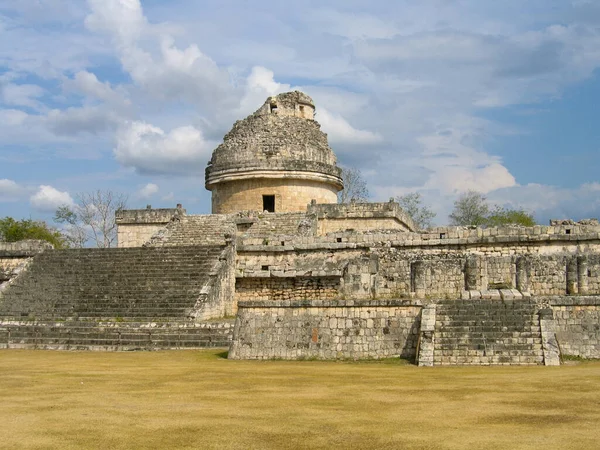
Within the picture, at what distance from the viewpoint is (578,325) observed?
13508mm

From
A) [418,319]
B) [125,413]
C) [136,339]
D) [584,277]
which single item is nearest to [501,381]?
[418,319]

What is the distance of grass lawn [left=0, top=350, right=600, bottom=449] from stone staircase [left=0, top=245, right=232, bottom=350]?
4.14 m

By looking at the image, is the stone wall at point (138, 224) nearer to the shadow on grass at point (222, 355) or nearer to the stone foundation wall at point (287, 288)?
the stone foundation wall at point (287, 288)

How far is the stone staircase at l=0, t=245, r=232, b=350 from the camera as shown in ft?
55.6

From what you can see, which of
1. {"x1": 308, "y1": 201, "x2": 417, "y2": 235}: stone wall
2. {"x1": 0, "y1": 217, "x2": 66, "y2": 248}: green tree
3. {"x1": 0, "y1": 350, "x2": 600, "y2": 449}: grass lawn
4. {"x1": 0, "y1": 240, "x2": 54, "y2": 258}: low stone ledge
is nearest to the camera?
{"x1": 0, "y1": 350, "x2": 600, "y2": 449}: grass lawn

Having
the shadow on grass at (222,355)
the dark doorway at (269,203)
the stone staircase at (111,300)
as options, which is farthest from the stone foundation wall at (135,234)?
the shadow on grass at (222,355)

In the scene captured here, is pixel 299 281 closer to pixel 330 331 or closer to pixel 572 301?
pixel 330 331

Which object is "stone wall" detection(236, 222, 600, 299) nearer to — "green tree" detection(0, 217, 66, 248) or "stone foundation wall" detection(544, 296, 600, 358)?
"stone foundation wall" detection(544, 296, 600, 358)

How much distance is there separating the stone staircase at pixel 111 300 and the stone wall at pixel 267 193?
5.64 metres

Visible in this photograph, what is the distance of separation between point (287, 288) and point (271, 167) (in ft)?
25.1

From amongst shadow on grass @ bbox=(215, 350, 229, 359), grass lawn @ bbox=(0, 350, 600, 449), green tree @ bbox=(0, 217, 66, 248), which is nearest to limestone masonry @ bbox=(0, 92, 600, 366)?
shadow on grass @ bbox=(215, 350, 229, 359)

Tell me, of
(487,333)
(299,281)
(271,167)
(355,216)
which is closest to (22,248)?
(271,167)

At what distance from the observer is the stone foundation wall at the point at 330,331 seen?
1370 centimetres

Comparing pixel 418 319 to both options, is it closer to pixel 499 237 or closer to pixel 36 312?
pixel 499 237
